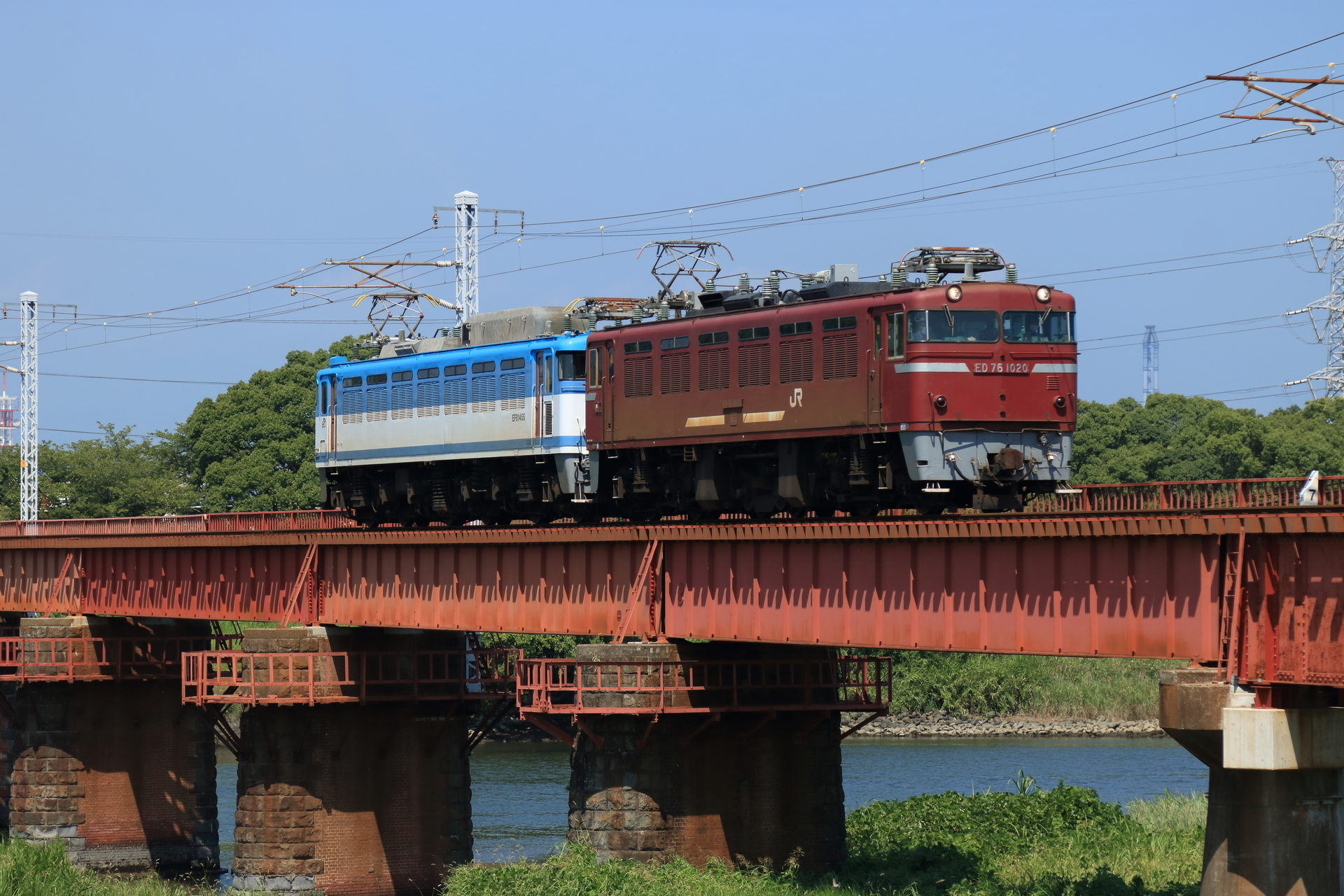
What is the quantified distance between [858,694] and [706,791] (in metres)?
4.44

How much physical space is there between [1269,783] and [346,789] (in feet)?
91.9

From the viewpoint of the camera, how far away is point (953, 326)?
3472cm

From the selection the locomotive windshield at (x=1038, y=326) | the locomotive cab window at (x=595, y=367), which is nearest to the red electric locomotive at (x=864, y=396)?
the locomotive windshield at (x=1038, y=326)

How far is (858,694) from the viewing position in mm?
39750

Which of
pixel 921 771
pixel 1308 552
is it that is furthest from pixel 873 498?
pixel 921 771

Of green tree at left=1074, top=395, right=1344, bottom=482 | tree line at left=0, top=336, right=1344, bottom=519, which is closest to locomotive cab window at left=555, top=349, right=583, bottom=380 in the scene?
tree line at left=0, top=336, right=1344, bottom=519

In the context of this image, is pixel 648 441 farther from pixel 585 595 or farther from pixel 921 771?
pixel 921 771

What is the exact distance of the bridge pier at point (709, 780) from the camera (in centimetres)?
3622

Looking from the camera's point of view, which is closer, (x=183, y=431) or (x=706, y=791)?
(x=706, y=791)

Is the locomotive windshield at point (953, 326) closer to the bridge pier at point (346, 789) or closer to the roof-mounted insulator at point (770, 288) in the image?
the roof-mounted insulator at point (770, 288)

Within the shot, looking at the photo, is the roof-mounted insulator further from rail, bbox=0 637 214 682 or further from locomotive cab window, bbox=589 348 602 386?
rail, bbox=0 637 214 682

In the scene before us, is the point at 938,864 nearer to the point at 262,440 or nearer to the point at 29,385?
the point at 29,385

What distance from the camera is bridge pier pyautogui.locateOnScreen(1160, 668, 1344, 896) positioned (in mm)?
24797

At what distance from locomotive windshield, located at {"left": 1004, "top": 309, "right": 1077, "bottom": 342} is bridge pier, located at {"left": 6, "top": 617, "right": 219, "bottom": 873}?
32.3 m
